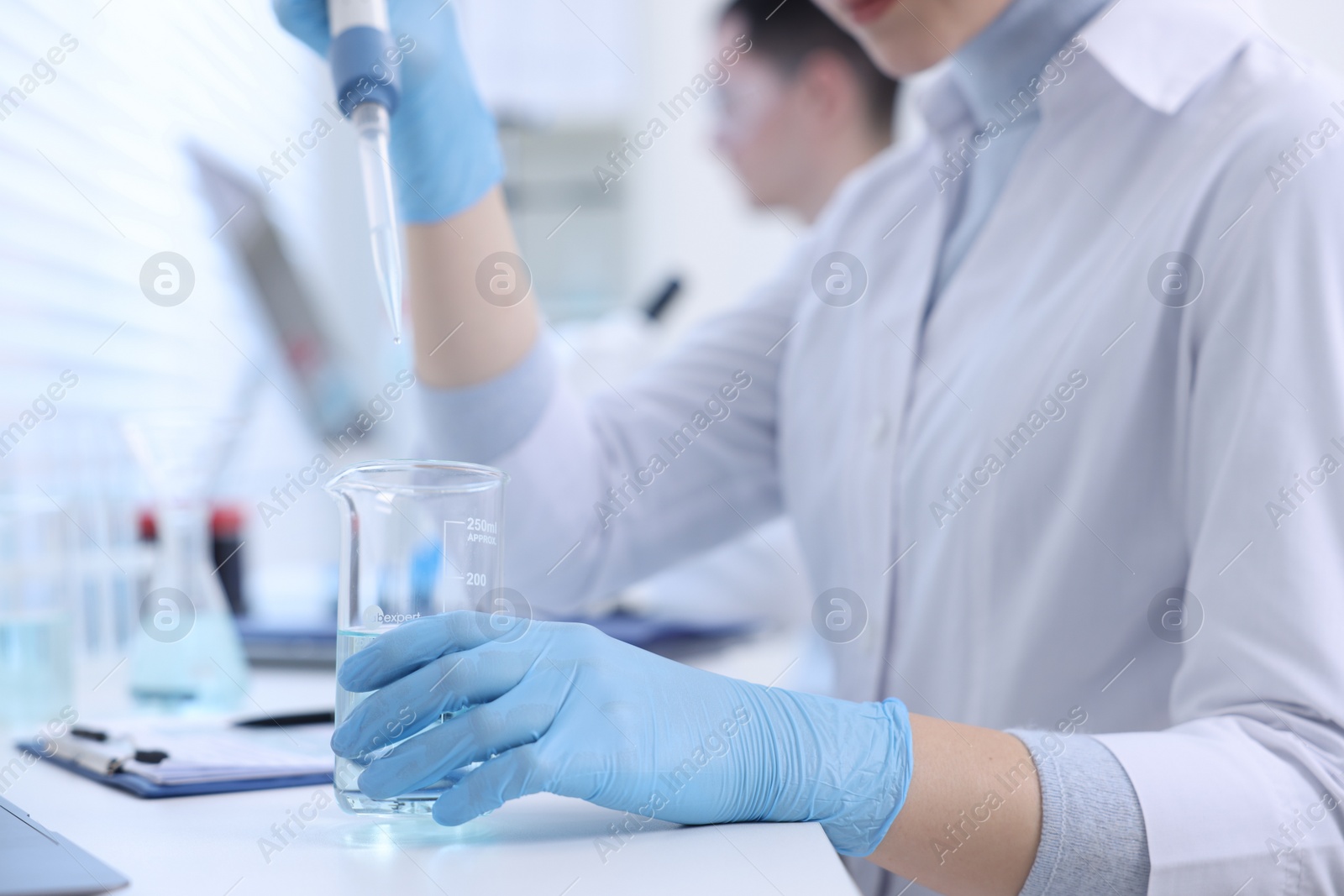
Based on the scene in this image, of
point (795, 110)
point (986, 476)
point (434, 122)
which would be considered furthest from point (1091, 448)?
point (795, 110)

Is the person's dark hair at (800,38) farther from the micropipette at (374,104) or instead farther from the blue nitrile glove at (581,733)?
the blue nitrile glove at (581,733)

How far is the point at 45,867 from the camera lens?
52 cm

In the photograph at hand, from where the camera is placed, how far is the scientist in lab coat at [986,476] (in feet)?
2.06

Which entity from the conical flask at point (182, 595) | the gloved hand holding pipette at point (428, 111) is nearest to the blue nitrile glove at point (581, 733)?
the gloved hand holding pipette at point (428, 111)

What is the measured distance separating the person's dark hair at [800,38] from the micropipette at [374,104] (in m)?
1.77

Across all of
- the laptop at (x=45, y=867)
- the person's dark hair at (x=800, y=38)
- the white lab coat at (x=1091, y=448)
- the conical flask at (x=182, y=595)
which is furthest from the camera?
the person's dark hair at (x=800, y=38)

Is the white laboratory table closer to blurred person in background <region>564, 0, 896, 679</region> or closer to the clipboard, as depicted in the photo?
the clipboard

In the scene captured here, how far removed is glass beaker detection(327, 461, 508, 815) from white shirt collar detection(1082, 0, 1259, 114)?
693 millimetres

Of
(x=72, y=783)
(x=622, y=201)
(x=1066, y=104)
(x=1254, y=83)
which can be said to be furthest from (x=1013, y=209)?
(x=622, y=201)

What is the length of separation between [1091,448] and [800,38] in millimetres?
1773

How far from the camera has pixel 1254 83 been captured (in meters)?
0.91

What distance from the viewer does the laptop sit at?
482 mm

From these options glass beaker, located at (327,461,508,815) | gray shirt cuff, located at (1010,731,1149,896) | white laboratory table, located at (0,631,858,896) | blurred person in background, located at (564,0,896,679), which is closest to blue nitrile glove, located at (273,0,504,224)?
glass beaker, located at (327,461,508,815)

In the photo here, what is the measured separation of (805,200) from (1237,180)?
1711 mm
